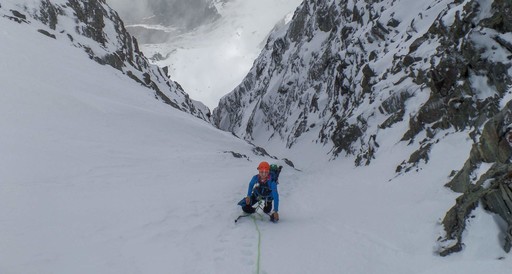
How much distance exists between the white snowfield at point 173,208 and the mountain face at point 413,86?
3.16ft

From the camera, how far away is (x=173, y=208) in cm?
1175

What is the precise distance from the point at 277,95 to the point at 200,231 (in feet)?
192

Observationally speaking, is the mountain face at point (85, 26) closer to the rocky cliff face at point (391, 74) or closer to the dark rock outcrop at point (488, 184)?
the rocky cliff face at point (391, 74)

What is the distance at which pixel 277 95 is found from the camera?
67.6m

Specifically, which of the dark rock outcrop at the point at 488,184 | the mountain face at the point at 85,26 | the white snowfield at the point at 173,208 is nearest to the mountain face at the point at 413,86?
the dark rock outcrop at the point at 488,184

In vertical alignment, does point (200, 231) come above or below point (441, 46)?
below

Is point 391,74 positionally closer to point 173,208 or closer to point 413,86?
point 413,86

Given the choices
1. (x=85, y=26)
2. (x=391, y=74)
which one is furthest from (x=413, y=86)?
(x=85, y=26)

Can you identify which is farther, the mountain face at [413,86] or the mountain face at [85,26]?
the mountain face at [85,26]

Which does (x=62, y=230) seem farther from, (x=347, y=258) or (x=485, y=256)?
(x=485, y=256)

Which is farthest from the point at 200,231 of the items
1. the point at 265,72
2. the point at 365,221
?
the point at 265,72

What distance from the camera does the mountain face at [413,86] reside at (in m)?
9.55

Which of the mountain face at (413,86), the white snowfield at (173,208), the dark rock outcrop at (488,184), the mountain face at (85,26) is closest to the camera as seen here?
the dark rock outcrop at (488,184)

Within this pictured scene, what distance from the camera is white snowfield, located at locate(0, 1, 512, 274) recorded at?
764 cm
